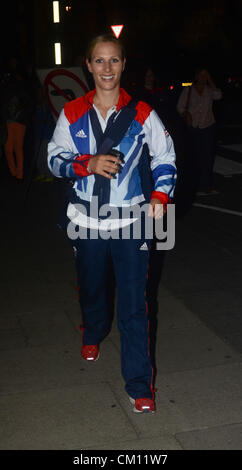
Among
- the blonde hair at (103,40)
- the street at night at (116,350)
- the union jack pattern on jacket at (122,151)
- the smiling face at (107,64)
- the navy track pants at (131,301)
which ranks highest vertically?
Result: the blonde hair at (103,40)

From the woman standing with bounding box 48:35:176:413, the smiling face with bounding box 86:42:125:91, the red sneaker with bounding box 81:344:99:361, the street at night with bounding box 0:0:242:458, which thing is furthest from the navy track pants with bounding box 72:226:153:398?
the smiling face with bounding box 86:42:125:91

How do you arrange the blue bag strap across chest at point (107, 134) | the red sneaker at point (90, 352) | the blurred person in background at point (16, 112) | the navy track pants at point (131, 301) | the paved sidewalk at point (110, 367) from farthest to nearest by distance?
the blurred person in background at point (16, 112) → the red sneaker at point (90, 352) → the navy track pants at point (131, 301) → the blue bag strap across chest at point (107, 134) → the paved sidewalk at point (110, 367)

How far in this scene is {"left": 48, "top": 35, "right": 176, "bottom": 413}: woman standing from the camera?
3693 mm

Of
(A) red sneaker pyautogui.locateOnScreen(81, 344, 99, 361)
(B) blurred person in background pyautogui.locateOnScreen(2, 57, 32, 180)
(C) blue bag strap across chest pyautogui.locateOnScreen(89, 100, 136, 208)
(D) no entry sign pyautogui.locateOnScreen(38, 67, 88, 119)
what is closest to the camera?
(C) blue bag strap across chest pyautogui.locateOnScreen(89, 100, 136, 208)

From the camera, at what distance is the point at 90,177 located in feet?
12.3

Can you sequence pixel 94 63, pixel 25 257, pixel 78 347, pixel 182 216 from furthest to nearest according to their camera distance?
pixel 182 216
pixel 25 257
pixel 78 347
pixel 94 63

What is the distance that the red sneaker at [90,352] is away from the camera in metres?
4.49

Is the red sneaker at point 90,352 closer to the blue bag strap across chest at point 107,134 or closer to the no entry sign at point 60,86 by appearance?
the blue bag strap across chest at point 107,134

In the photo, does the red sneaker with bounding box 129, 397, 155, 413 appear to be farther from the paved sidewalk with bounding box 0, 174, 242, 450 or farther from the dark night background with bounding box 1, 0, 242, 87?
the dark night background with bounding box 1, 0, 242, 87

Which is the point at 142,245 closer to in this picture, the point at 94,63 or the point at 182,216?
the point at 94,63

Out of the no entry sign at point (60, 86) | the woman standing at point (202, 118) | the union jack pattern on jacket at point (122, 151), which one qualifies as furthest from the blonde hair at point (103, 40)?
the woman standing at point (202, 118)

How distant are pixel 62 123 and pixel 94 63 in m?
0.37

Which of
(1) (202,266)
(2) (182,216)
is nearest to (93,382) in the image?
(1) (202,266)

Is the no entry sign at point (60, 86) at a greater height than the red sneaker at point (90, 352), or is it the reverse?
the no entry sign at point (60, 86)
